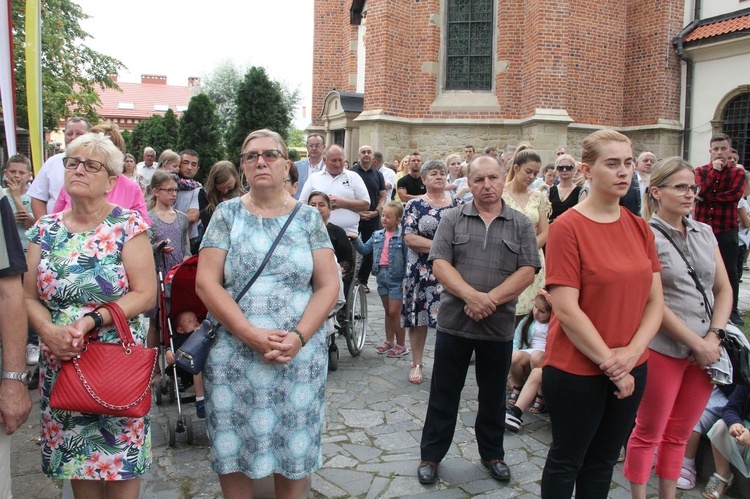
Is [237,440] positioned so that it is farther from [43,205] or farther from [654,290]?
[43,205]

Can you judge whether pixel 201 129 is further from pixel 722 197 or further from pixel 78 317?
pixel 78 317

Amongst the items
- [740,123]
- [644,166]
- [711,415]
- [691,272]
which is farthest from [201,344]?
[740,123]

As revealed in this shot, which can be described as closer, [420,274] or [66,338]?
[66,338]

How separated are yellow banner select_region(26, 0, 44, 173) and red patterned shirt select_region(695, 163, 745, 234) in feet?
25.2

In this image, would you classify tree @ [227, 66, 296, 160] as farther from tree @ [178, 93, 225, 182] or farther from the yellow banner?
the yellow banner

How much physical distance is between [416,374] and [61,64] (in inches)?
1043

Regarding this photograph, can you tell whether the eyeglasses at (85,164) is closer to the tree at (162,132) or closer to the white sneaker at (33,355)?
the white sneaker at (33,355)

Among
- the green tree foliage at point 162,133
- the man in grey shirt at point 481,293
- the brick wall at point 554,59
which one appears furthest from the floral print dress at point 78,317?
the green tree foliage at point 162,133

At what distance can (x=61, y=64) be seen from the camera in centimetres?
2653

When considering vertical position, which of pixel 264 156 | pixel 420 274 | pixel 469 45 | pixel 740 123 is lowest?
pixel 420 274

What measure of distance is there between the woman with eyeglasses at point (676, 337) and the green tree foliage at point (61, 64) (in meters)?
25.0

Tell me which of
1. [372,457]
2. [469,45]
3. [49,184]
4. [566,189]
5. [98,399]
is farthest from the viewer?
[469,45]

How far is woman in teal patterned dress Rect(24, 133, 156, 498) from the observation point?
275cm

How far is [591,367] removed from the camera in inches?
115
